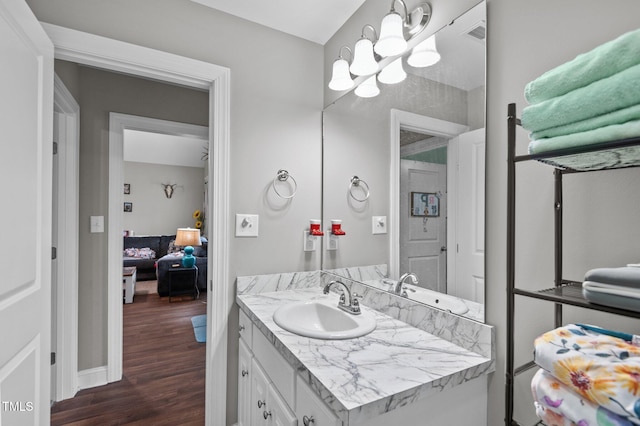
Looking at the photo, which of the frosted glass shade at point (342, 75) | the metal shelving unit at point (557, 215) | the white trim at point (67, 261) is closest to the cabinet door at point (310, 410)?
the metal shelving unit at point (557, 215)

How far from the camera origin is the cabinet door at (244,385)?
4.92 ft

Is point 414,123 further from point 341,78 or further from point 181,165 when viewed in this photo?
point 181,165

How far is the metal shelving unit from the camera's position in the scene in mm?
575

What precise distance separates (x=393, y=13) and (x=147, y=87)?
7.05 ft

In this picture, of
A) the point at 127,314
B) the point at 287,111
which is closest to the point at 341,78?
the point at 287,111

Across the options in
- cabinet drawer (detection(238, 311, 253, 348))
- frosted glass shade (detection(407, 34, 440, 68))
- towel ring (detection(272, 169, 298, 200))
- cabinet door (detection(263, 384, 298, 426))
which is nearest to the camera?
cabinet door (detection(263, 384, 298, 426))

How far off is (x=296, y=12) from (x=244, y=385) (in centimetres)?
203

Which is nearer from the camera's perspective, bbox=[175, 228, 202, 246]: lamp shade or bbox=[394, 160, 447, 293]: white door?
bbox=[394, 160, 447, 293]: white door

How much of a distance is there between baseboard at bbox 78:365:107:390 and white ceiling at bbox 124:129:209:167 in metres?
4.35

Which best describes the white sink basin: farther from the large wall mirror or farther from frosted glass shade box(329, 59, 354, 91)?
frosted glass shade box(329, 59, 354, 91)

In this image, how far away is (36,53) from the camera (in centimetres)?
120

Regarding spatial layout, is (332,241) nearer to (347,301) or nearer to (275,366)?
(347,301)

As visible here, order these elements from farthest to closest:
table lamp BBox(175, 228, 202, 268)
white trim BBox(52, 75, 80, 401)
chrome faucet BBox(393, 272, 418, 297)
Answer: table lamp BBox(175, 228, 202, 268)
white trim BBox(52, 75, 80, 401)
chrome faucet BBox(393, 272, 418, 297)

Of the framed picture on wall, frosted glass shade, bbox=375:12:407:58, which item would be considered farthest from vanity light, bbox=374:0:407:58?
the framed picture on wall
